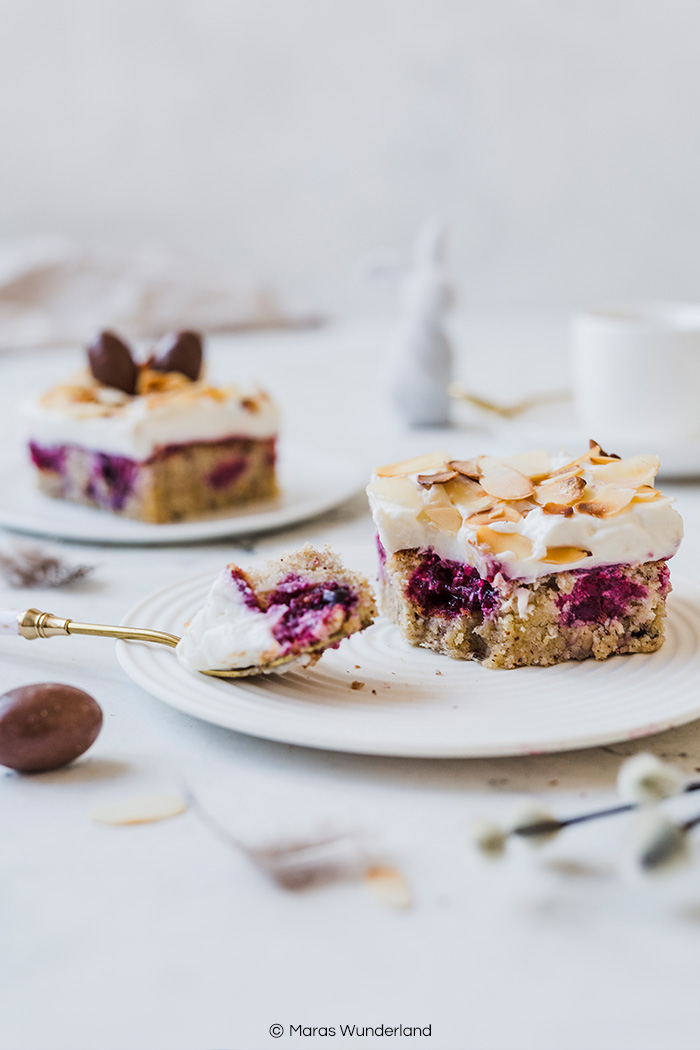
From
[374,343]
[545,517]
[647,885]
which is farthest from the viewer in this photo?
[374,343]

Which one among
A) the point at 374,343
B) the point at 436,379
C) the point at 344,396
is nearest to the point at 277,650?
the point at 436,379

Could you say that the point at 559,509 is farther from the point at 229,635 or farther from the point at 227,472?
the point at 227,472

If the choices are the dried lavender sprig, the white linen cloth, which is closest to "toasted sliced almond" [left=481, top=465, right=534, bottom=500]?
the dried lavender sprig

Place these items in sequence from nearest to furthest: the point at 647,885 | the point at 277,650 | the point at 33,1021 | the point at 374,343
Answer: the point at 33,1021
the point at 647,885
the point at 277,650
the point at 374,343

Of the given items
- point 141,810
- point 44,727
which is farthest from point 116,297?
point 141,810

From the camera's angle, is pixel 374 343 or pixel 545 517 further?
pixel 374 343

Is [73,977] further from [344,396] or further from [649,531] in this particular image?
[344,396]
